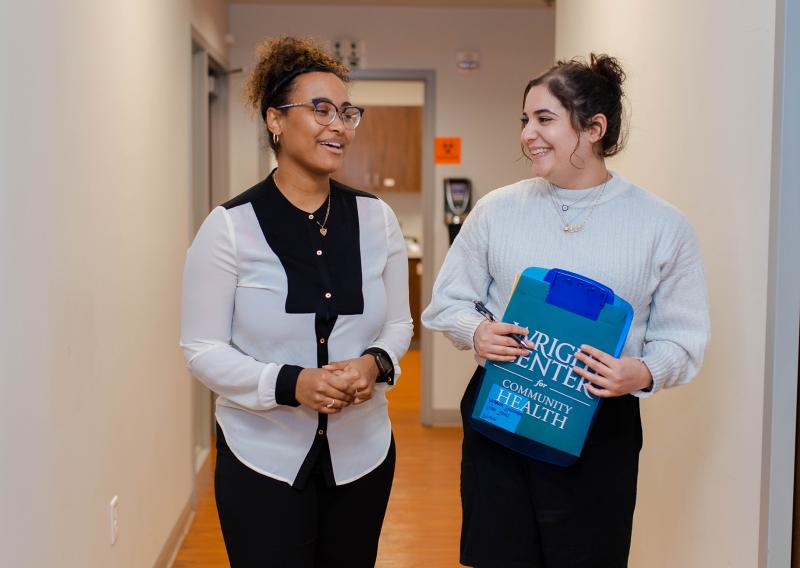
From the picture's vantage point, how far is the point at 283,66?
178 centimetres

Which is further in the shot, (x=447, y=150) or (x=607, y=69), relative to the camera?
(x=447, y=150)

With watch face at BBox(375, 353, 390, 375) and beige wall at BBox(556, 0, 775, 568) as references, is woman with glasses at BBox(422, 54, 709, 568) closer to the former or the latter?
watch face at BBox(375, 353, 390, 375)

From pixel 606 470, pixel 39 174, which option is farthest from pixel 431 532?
pixel 39 174

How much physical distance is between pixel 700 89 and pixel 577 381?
0.97 metres

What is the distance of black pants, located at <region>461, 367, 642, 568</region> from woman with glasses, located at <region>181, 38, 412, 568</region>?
21 centimetres

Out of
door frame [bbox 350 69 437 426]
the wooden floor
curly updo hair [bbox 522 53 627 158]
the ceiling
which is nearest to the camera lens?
curly updo hair [bbox 522 53 627 158]

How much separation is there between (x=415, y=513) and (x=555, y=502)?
7.89 ft

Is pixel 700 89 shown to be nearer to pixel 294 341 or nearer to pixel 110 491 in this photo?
pixel 294 341

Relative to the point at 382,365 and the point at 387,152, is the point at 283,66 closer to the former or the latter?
the point at 382,365

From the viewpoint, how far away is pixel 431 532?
3.82 meters

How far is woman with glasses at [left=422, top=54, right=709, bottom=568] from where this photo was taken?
1729 mm

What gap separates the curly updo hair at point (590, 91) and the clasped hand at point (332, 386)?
0.64 metres

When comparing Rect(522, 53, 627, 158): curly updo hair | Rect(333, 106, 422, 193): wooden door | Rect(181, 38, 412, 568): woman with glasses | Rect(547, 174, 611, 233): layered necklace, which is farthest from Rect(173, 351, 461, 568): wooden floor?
Rect(333, 106, 422, 193): wooden door

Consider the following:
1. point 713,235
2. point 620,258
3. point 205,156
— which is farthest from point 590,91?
point 205,156
